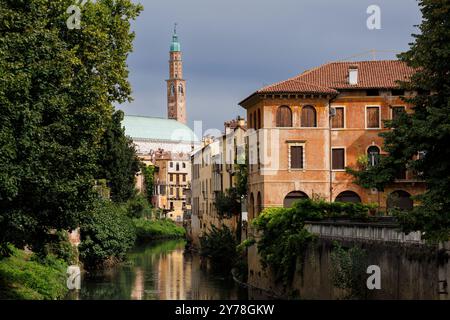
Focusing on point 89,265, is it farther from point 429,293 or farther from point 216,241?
point 429,293

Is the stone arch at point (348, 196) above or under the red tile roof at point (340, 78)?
under

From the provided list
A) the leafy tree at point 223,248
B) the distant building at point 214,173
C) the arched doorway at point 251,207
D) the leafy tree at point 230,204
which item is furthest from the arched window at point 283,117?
the leafy tree at point 223,248

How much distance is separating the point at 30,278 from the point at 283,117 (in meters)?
17.6

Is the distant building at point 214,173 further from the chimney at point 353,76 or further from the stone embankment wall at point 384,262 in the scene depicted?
the stone embankment wall at point 384,262

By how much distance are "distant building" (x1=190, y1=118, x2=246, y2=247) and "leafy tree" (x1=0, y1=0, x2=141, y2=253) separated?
86.0ft

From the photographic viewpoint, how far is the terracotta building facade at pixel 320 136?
51.9 metres

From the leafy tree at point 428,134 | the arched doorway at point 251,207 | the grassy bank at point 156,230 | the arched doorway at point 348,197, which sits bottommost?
the grassy bank at point 156,230

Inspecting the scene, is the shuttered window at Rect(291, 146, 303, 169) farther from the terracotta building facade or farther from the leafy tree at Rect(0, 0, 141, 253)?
the leafy tree at Rect(0, 0, 141, 253)

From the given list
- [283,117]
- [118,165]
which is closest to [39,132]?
[283,117]

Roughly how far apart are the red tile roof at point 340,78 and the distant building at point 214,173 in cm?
742

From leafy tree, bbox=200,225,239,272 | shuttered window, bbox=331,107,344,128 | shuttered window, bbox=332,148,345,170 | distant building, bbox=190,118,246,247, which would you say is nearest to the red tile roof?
shuttered window, bbox=331,107,344,128

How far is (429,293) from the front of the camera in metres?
28.5

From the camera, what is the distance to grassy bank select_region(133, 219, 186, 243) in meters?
116

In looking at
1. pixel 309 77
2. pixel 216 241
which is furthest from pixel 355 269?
pixel 216 241
